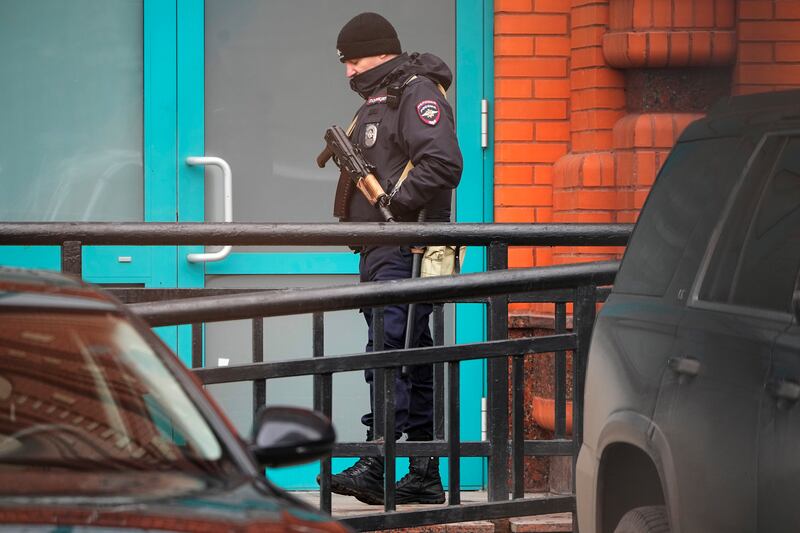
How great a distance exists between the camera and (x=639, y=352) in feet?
13.9

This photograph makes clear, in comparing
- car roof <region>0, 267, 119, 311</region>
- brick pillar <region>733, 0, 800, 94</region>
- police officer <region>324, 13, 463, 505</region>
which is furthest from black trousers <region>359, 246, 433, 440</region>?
car roof <region>0, 267, 119, 311</region>

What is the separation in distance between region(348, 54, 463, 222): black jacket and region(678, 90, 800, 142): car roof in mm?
2286

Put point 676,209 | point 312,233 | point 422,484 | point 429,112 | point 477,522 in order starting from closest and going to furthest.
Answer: point 676,209 < point 312,233 < point 422,484 < point 477,522 < point 429,112

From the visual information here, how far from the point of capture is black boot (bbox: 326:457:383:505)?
598 centimetres

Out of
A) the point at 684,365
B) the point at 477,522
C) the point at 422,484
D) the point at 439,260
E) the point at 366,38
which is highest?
the point at 366,38

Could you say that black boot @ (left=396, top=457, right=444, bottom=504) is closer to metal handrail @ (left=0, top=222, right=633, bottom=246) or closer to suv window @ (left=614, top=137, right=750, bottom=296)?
metal handrail @ (left=0, top=222, right=633, bottom=246)

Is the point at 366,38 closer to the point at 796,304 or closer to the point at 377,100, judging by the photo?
the point at 377,100

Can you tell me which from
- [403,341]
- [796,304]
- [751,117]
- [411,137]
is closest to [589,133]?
[411,137]

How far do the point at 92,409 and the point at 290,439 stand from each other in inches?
16.2

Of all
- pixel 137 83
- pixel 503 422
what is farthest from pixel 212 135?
pixel 503 422

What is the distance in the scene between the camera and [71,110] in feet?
26.4

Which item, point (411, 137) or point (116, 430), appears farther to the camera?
point (411, 137)

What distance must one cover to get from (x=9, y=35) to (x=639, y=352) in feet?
15.8

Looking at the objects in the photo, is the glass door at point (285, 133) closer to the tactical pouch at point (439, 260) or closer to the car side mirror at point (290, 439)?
the tactical pouch at point (439, 260)
